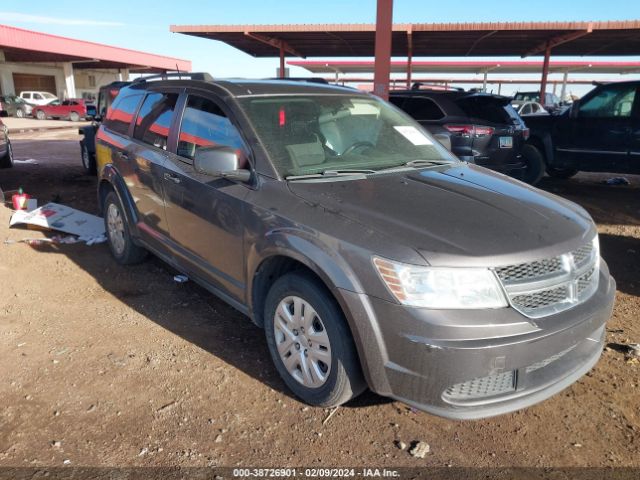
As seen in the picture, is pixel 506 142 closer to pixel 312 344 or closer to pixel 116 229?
pixel 116 229

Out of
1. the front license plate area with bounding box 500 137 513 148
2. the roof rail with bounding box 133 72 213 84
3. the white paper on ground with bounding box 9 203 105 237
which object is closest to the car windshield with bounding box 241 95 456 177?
the roof rail with bounding box 133 72 213 84

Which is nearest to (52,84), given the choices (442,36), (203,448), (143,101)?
(442,36)

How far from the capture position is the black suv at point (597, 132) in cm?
830

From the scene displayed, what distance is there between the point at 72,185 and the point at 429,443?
8.51 metres

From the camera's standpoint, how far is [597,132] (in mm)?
8648

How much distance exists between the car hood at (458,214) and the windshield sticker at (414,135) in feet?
1.90

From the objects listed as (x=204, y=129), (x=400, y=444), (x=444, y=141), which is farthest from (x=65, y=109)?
(x=400, y=444)

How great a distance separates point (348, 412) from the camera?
9.35ft

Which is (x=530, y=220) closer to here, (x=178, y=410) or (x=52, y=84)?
(x=178, y=410)

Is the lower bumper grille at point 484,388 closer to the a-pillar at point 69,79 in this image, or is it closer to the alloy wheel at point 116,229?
the alloy wheel at point 116,229

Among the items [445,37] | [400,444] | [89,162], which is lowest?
[400,444]

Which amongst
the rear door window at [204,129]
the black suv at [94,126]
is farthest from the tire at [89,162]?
the rear door window at [204,129]

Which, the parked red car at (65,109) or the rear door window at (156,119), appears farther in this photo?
the parked red car at (65,109)

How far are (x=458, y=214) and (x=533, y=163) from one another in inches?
297
